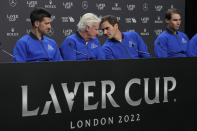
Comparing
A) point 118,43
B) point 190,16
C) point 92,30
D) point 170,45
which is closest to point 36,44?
point 92,30

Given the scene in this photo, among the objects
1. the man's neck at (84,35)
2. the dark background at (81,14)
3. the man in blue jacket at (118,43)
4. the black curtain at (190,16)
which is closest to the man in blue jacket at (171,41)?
the man in blue jacket at (118,43)

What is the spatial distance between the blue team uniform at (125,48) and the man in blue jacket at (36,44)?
2.08 ft

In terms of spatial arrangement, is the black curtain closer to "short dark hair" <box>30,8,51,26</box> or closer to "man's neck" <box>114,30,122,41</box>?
"man's neck" <box>114,30,122,41</box>

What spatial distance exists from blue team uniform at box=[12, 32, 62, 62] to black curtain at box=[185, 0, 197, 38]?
12.7ft

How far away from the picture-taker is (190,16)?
7.55 metres

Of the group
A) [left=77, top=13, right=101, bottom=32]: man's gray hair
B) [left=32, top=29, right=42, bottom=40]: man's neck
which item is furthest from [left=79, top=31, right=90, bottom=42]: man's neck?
[left=32, top=29, right=42, bottom=40]: man's neck

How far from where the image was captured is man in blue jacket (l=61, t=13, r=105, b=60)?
170 inches

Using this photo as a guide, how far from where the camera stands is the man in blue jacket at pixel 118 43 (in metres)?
4.38

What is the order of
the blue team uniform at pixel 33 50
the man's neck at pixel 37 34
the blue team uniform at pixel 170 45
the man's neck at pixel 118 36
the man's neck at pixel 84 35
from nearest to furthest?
the blue team uniform at pixel 33 50, the man's neck at pixel 37 34, the man's neck at pixel 84 35, the man's neck at pixel 118 36, the blue team uniform at pixel 170 45

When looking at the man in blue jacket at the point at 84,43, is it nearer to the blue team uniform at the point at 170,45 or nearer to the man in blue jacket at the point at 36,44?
the man in blue jacket at the point at 36,44

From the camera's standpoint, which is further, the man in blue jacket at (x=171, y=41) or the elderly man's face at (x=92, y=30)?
the man in blue jacket at (x=171, y=41)

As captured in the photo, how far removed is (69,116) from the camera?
3043 mm

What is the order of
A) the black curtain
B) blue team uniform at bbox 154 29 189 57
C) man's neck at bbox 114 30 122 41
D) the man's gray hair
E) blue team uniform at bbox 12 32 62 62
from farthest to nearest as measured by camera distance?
the black curtain, blue team uniform at bbox 154 29 189 57, man's neck at bbox 114 30 122 41, the man's gray hair, blue team uniform at bbox 12 32 62 62

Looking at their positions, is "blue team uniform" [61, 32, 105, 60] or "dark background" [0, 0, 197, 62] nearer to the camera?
"blue team uniform" [61, 32, 105, 60]
